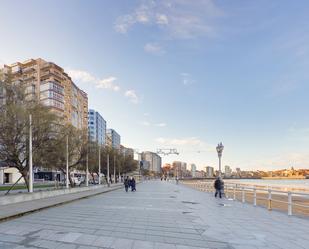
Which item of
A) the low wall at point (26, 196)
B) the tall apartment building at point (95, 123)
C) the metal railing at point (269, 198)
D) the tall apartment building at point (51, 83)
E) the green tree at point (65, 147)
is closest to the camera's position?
the metal railing at point (269, 198)

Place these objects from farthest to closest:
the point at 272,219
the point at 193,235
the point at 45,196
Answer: the point at 45,196, the point at 272,219, the point at 193,235

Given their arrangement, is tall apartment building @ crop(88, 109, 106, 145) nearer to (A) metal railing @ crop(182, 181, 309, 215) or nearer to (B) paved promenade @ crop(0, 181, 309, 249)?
(A) metal railing @ crop(182, 181, 309, 215)

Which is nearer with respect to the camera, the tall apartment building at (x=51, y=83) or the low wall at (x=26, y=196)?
the low wall at (x=26, y=196)

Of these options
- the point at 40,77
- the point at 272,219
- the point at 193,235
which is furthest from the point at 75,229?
the point at 40,77

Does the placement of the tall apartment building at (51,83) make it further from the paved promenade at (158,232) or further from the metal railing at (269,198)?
the paved promenade at (158,232)

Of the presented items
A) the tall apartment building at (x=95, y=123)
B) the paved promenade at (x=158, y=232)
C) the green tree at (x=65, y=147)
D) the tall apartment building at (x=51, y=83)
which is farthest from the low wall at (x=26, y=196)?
the tall apartment building at (x=95, y=123)

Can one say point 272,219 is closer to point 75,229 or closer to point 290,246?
point 290,246

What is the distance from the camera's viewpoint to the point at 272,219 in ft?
45.0

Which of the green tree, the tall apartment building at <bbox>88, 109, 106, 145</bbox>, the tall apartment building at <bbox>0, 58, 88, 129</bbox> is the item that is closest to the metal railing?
the green tree

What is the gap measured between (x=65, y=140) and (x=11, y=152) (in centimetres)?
821

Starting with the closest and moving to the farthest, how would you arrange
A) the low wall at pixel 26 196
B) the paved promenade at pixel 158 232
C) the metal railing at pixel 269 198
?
the paved promenade at pixel 158 232, the metal railing at pixel 269 198, the low wall at pixel 26 196

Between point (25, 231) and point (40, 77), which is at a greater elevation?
point (40, 77)

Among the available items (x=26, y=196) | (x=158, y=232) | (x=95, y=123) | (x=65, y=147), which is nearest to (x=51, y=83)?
(x=65, y=147)

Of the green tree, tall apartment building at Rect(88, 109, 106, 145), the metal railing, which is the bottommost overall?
the metal railing
